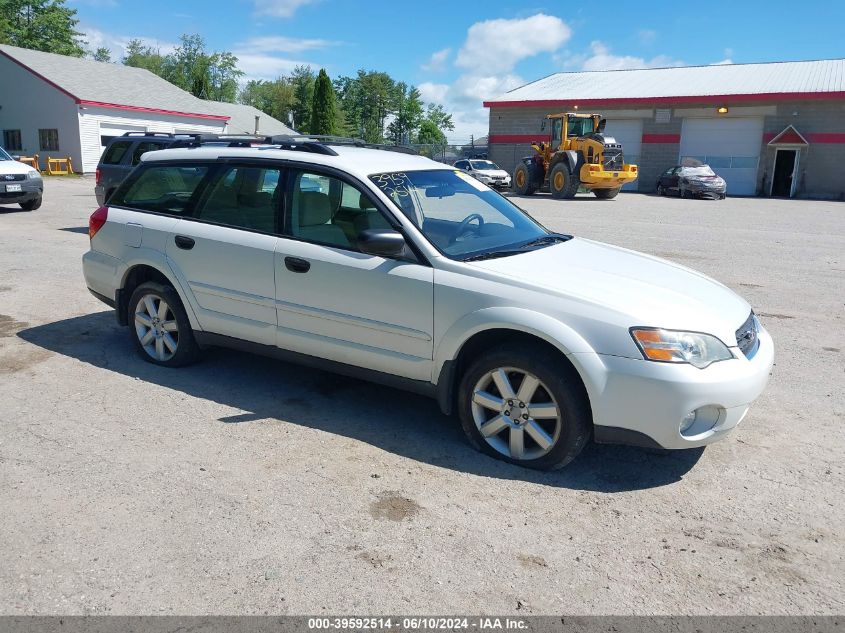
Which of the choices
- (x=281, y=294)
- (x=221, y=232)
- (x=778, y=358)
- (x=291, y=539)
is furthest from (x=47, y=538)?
(x=778, y=358)

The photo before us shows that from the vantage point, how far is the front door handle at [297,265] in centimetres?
450

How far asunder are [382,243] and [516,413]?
124cm

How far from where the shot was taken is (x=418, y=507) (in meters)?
3.51

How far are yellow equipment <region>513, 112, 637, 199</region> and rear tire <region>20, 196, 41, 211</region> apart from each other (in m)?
17.3

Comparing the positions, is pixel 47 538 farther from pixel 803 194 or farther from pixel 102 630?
pixel 803 194

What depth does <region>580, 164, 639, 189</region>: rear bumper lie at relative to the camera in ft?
83.0

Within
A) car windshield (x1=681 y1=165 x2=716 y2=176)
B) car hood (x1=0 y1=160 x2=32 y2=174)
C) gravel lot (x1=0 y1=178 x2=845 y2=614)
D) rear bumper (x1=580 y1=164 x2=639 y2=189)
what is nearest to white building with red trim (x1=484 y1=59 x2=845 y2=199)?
car windshield (x1=681 y1=165 x2=716 y2=176)

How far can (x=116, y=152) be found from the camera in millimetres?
11898

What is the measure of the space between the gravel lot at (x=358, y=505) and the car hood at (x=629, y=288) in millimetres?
870

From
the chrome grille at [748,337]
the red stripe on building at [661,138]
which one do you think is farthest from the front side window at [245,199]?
the red stripe on building at [661,138]

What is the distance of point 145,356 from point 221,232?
4.52 ft

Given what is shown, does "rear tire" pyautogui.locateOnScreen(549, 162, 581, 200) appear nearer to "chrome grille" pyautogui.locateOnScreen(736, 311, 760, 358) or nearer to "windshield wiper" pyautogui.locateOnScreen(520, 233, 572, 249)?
"windshield wiper" pyautogui.locateOnScreen(520, 233, 572, 249)

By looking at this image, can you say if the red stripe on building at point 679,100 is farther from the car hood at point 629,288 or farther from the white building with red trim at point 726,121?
the car hood at point 629,288


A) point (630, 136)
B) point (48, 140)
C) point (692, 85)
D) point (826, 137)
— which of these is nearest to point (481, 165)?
point (630, 136)
